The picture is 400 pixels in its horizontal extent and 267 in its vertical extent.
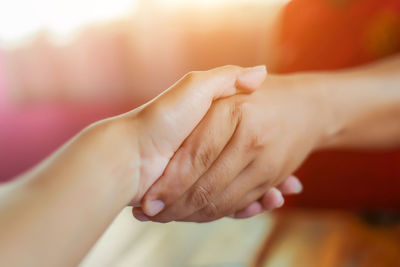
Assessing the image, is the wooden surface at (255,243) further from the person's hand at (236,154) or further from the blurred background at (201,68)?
the person's hand at (236,154)

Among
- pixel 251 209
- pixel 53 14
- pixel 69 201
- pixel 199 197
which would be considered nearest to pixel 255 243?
pixel 251 209

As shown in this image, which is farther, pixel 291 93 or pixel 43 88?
pixel 43 88

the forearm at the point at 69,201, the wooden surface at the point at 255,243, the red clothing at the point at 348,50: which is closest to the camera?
the forearm at the point at 69,201

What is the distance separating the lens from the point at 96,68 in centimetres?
173

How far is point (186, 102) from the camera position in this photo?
0.76m

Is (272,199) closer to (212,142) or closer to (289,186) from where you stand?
(289,186)

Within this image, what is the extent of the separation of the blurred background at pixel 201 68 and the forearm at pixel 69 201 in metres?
0.38

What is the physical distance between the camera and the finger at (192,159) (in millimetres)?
792

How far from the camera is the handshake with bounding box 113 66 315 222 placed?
76 centimetres

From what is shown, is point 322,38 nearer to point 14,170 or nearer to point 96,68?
point 96,68

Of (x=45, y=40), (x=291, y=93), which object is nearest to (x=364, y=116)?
(x=291, y=93)

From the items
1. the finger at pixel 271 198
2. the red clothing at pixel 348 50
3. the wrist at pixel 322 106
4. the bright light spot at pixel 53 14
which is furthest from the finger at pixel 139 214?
the bright light spot at pixel 53 14

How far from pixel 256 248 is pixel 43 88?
1085 millimetres

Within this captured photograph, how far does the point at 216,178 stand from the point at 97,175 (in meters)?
0.22
